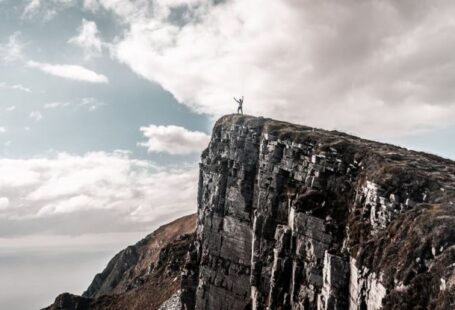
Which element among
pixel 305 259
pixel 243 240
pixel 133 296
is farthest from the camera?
pixel 133 296

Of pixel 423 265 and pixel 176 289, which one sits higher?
pixel 423 265

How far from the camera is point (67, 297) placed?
618ft

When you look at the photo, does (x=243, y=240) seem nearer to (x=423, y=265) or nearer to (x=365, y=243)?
(x=365, y=243)

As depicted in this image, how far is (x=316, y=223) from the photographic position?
263 ft

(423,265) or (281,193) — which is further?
(281,193)

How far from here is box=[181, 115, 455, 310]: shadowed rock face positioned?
48.6 m

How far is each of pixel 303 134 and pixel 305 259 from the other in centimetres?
2731

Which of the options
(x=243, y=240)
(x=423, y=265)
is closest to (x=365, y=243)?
(x=423, y=265)

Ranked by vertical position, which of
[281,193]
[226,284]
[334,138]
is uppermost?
[334,138]

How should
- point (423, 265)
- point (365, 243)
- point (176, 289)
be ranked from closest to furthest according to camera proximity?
point (423, 265), point (365, 243), point (176, 289)

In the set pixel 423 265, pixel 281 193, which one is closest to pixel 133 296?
pixel 281 193

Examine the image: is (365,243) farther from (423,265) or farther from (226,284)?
(226,284)

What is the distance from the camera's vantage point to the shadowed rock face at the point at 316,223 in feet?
159

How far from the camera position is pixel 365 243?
6153 cm
